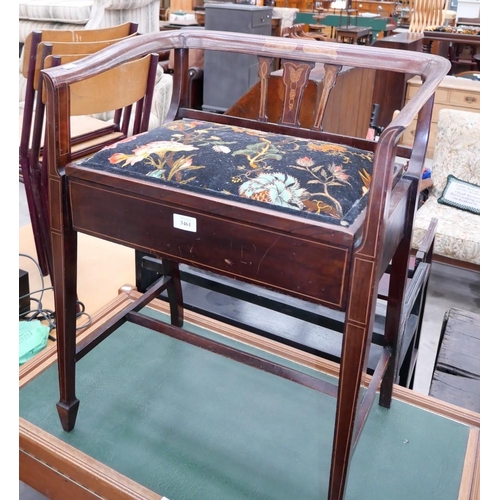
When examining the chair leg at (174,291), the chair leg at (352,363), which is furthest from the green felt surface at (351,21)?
the chair leg at (352,363)

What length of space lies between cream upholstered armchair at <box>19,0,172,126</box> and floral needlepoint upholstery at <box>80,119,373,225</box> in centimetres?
173

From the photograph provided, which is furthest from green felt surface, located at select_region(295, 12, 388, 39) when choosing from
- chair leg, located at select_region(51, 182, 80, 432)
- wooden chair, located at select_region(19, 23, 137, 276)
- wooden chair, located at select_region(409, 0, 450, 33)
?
chair leg, located at select_region(51, 182, 80, 432)

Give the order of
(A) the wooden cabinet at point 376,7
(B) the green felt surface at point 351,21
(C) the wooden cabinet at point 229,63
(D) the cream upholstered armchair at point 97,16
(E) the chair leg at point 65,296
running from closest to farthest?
(E) the chair leg at point 65,296 → (D) the cream upholstered armchair at point 97,16 → (C) the wooden cabinet at point 229,63 → (B) the green felt surface at point 351,21 → (A) the wooden cabinet at point 376,7

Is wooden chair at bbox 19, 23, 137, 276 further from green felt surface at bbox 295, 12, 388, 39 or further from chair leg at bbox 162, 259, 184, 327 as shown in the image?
green felt surface at bbox 295, 12, 388, 39

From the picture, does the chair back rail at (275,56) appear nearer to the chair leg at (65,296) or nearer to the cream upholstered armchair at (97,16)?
the chair leg at (65,296)

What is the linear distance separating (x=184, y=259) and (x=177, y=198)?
10 cm

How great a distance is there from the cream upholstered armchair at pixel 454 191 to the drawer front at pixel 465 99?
1.36 meters

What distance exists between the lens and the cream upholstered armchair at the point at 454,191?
2438mm

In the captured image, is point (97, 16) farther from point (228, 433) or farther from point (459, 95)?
point (459, 95)

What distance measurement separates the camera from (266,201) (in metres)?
0.85

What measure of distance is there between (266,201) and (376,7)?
9676 mm

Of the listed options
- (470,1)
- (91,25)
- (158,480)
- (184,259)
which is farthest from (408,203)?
(470,1)

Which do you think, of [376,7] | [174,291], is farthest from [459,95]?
[376,7]

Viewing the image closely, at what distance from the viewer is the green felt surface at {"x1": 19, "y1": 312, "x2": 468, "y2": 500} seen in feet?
3.57
